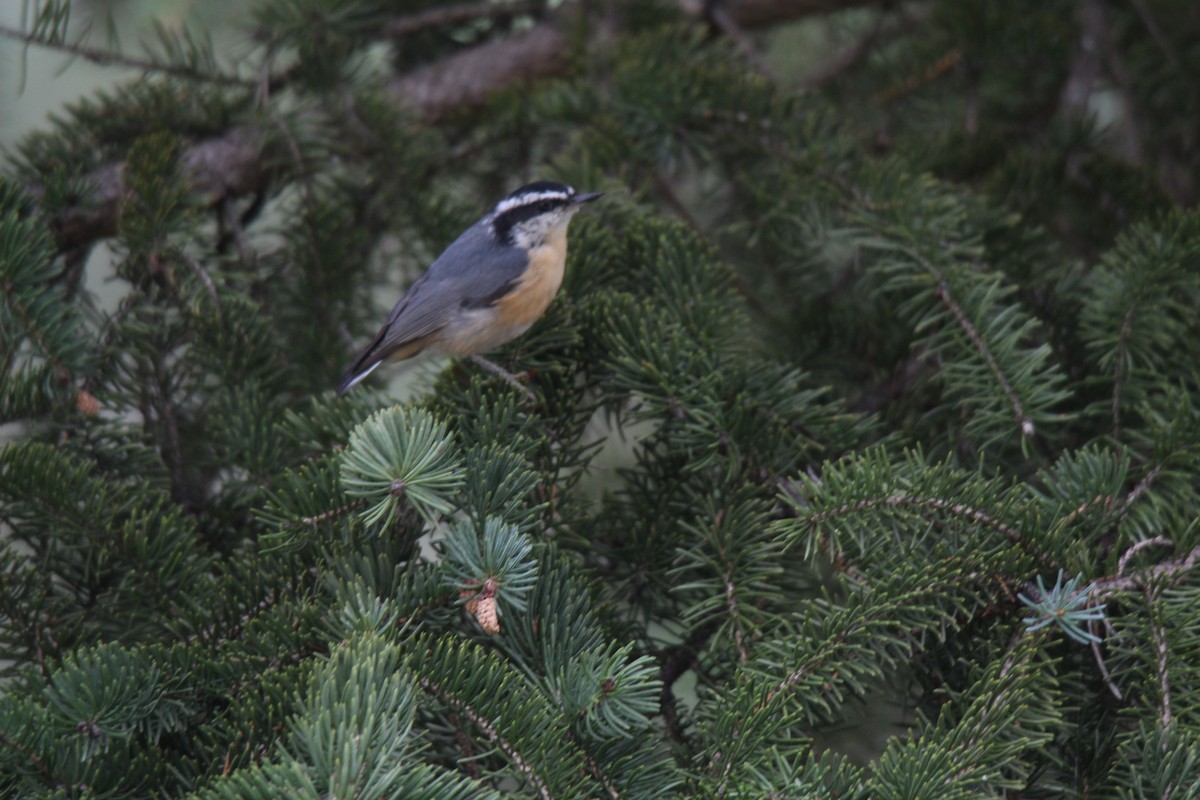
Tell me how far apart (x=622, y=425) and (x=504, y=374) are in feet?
0.77

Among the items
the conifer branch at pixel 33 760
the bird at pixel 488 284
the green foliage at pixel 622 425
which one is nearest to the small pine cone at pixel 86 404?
the green foliage at pixel 622 425

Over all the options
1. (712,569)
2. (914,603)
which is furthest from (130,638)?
(914,603)

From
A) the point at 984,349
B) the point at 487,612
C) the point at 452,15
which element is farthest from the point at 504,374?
the point at 452,15

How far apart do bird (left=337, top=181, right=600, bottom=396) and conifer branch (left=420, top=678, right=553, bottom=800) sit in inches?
41.7

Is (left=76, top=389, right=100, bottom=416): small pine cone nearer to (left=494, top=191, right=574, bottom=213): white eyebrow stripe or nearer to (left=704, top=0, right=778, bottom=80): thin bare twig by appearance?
(left=494, top=191, right=574, bottom=213): white eyebrow stripe

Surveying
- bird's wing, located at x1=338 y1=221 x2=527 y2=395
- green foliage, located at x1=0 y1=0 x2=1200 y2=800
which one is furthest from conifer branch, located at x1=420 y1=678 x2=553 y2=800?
bird's wing, located at x1=338 y1=221 x2=527 y2=395

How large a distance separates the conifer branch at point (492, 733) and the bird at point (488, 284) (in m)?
1.06

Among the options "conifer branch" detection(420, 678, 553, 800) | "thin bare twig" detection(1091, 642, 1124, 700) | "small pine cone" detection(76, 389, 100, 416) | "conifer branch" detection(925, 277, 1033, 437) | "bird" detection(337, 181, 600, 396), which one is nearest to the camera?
"conifer branch" detection(420, 678, 553, 800)

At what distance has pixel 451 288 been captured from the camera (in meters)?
2.46

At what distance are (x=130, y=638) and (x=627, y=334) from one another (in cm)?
93

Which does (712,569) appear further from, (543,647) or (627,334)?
(627,334)

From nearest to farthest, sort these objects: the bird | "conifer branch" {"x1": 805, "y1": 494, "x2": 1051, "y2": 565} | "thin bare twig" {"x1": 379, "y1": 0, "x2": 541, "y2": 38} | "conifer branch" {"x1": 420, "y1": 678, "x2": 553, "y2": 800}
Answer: "conifer branch" {"x1": 420, "y1": 678, "x2": 553, "y2": 800} < "conifer branch" {"x1": 805, "y1": 494, "x2": 1051, "y2": 565} < the bird < "thin bare twig" {"x1": 379, "y1": 0, "x2": 541, "y2": 38}

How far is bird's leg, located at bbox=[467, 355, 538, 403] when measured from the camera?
69.9 inches

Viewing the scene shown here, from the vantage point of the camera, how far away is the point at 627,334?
184cm
